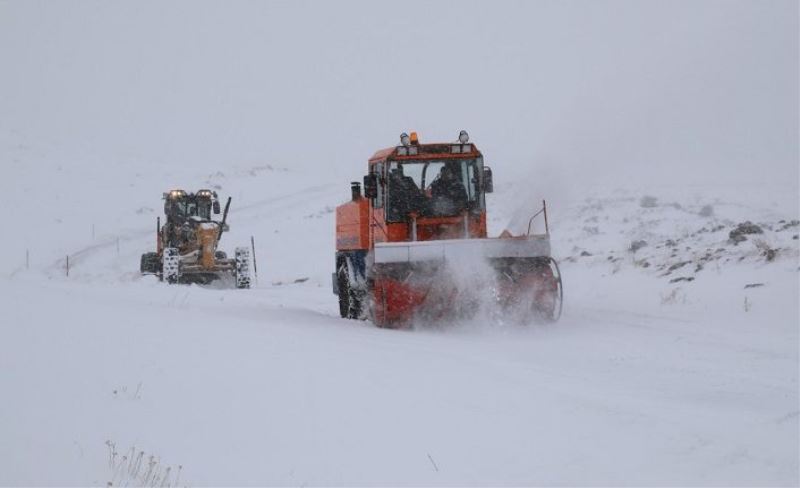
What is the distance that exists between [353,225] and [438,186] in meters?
1.97

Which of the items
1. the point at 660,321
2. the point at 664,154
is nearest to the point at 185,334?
the point at 660,321

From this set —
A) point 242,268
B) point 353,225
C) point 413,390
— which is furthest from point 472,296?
point 242,268

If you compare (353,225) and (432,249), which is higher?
(353,225)

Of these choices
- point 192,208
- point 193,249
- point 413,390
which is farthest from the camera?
point 192,208

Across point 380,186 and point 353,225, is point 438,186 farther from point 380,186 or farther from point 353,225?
point 353,225

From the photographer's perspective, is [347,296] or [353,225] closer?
[353,225]

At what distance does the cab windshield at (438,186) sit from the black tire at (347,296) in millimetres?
1826

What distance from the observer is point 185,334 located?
8078 millimetres

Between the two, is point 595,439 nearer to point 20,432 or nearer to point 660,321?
point 20,432

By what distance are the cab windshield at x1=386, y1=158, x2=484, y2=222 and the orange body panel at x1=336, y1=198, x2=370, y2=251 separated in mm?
1068

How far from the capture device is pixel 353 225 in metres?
13.6

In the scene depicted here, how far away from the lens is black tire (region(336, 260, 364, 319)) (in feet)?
43.3

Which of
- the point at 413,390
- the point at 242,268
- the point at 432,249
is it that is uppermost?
the point at 432,249

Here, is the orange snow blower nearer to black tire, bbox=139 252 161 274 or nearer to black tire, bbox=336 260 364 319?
black tire, bbox=336 260 364 319
